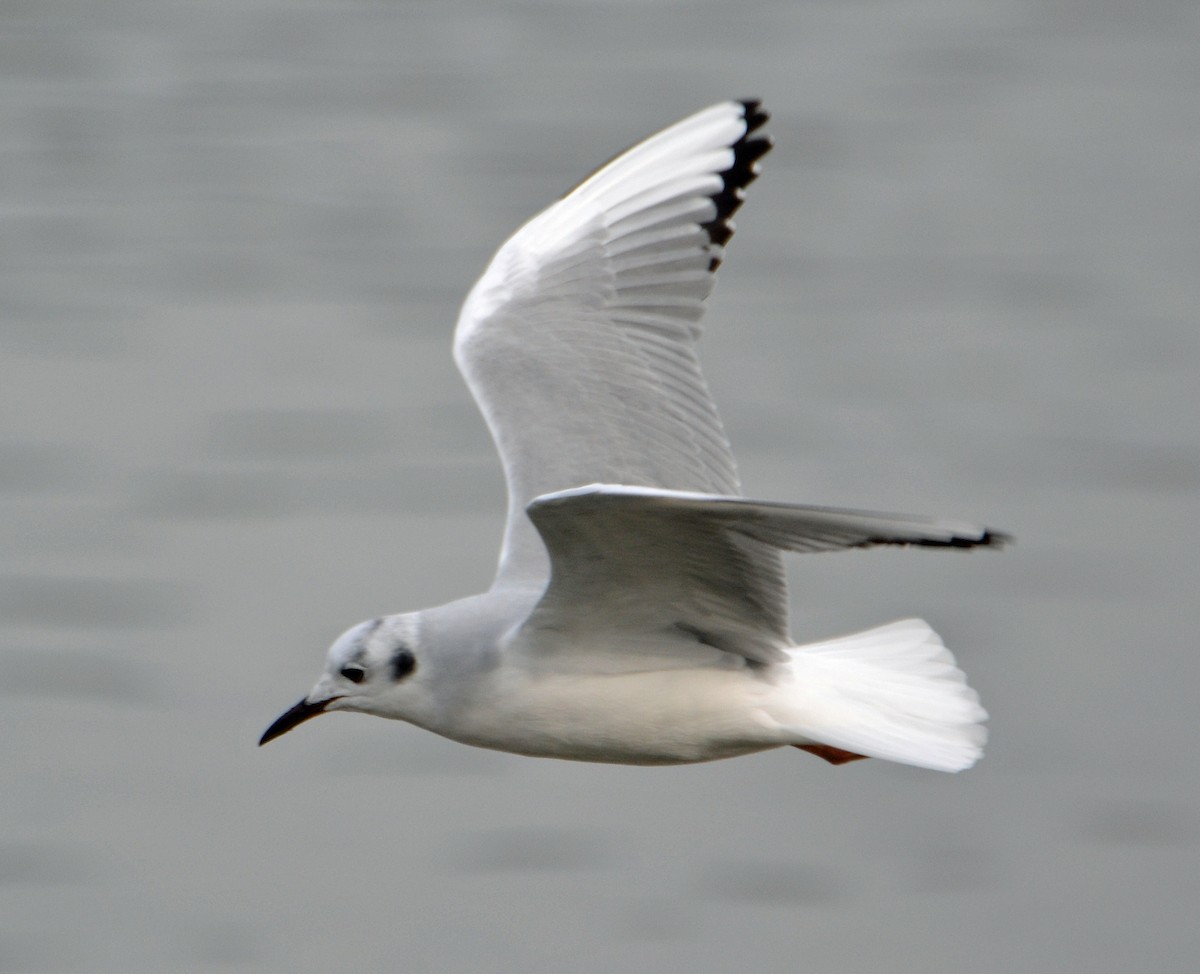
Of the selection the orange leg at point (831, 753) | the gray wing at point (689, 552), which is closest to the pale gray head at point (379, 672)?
the gray wing at point (689, 552)

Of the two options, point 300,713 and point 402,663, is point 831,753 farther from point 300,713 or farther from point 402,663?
point 300,713

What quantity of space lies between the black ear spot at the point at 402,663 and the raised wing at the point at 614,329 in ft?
0.93

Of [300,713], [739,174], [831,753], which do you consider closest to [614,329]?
[739,174]

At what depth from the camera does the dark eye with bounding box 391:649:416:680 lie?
→ 3.51m

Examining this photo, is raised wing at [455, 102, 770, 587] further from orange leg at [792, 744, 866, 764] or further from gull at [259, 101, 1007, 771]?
orange leg at [792, 744, 866, 764]

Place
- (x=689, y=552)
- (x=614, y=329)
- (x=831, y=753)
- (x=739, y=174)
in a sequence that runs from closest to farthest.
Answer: (x=689, y=552) → (x=831, y=753) → (x=614, y=329) → (x=739, y=174)

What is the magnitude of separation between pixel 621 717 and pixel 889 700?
0.54m

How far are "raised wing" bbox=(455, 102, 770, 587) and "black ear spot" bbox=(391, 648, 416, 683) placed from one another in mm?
283

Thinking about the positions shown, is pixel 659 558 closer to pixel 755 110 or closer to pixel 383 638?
pixel 383 638

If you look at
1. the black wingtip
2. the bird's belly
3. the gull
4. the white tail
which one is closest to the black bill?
the gull

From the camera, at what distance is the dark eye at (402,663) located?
3508 mm

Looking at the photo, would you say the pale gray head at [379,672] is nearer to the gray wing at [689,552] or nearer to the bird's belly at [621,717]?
the bird's belly at [621,717]

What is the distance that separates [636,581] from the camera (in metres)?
3.31

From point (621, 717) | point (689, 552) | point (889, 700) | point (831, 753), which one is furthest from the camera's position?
point (831, 753)
